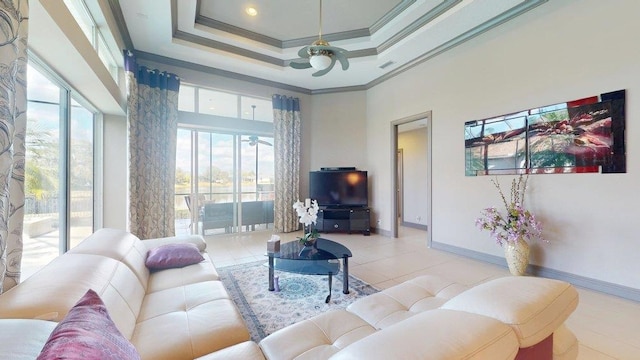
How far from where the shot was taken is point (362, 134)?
599cm

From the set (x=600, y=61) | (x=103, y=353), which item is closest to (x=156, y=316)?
(x=103, y=353)

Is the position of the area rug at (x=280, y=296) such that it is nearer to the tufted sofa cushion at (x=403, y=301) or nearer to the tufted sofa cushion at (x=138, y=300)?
the tufted sofa cushion at (x=138, y=300)

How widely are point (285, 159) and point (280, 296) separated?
11.6 ft

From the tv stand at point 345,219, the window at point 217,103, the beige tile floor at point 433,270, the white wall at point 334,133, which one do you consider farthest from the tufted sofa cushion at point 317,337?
the window at point 217,103

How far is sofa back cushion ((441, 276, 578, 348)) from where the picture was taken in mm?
858

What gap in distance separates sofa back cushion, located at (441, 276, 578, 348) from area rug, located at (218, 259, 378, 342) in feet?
5.36

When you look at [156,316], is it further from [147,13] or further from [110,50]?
[110,50]

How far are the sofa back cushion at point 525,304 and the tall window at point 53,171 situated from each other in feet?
9.65

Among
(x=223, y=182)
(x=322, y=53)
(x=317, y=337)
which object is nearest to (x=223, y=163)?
(x=223, y=182)

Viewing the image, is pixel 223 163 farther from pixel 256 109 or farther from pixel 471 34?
pixel 471 34

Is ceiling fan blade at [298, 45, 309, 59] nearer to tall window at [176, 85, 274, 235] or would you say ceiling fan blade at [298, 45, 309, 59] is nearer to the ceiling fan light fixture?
the ceiling fan light fixture

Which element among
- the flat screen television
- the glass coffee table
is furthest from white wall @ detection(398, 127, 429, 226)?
the glass coffee table

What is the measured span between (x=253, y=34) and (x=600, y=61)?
455 centimetres

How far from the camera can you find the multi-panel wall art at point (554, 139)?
8.69ft
